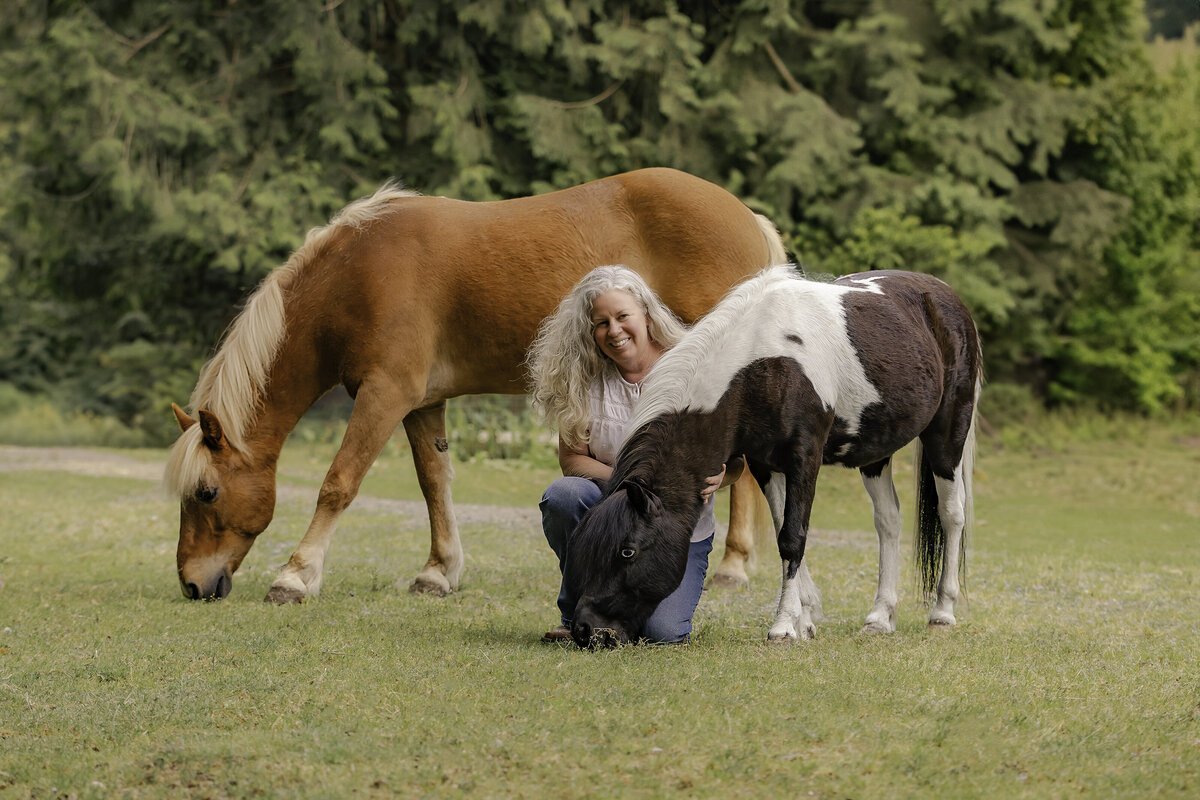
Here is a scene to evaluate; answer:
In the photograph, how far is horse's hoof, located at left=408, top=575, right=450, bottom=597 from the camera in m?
7.17

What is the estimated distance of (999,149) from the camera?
17.6 meters

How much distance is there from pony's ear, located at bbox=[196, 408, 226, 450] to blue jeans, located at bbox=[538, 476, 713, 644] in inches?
98.3

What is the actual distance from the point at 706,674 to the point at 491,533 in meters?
6.05

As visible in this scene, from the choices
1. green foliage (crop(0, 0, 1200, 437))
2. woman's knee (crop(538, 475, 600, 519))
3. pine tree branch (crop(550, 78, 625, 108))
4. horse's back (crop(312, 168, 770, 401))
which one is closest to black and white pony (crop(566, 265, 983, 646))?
woman's knee (crop(538, 475, 600, 519))

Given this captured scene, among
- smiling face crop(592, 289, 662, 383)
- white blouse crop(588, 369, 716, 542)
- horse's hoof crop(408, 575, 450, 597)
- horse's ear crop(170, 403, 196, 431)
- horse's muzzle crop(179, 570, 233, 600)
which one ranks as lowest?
horse's hoof crop(408, 575, 450, 597)

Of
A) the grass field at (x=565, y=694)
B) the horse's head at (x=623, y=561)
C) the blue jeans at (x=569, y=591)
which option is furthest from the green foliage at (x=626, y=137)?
the horse's head at (x=623, y=561)

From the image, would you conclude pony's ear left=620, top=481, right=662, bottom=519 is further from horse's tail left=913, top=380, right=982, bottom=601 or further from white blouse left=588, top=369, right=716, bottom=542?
horse's tail left=913, top=380, right=982, bottom=601

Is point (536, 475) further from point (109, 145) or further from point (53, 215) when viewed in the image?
point (53, 215)

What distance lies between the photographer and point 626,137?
58.9 feet

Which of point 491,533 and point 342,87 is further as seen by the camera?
point 342,87

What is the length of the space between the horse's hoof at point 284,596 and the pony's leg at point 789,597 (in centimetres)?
294

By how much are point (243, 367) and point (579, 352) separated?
262cm

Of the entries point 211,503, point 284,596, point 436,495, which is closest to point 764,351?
point 436,495

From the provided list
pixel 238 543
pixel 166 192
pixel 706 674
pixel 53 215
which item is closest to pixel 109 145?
pixel 166 192
